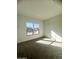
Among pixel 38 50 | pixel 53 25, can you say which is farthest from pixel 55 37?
pixel 38 50

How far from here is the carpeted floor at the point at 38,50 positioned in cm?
111

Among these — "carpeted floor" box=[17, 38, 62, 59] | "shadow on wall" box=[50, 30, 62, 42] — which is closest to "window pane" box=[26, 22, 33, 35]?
"carpeted floor" box=[17, 38, 62, 59]

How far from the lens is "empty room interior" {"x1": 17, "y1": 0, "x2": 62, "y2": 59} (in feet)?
3.67

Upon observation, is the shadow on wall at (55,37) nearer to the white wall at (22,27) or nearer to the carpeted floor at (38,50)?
the carpeted floor at (38,50)

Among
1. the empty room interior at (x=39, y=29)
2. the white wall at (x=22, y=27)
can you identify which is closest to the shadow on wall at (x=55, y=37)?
the empty room interior at (x=39, y=29)

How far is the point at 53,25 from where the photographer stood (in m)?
1.14

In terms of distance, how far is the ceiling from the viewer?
1.14 metres

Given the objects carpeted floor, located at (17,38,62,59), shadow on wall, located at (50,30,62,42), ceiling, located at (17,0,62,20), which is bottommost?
carpeted floor, located at (17,38,62,59)

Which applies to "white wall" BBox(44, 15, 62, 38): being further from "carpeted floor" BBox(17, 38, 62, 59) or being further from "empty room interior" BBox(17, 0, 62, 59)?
"carpeted floor" BBox(17, 38, 62, 59)

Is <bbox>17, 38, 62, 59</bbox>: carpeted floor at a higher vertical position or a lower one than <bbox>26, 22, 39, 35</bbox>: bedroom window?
lower

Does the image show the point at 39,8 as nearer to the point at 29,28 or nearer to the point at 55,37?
the point at 29,28
